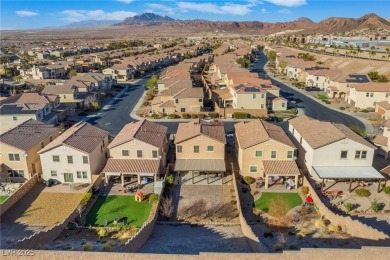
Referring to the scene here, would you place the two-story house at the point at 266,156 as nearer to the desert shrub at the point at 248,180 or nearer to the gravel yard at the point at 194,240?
the desert shrub at the point at 248,180

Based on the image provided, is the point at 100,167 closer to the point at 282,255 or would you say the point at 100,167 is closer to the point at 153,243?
the point at 153,243

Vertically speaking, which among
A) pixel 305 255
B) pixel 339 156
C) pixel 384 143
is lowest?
pixel 384 143

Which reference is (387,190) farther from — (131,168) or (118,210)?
(118,210)

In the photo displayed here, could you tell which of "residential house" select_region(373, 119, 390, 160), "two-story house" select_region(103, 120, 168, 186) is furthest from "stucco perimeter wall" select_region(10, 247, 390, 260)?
"residential house" select_region(373, 119, 390, 160)

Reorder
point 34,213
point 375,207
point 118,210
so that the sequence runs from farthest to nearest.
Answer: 1. point 118,210
2. point 34,213
3. point 375,207

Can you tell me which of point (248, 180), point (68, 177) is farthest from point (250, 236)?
point (68, 177)

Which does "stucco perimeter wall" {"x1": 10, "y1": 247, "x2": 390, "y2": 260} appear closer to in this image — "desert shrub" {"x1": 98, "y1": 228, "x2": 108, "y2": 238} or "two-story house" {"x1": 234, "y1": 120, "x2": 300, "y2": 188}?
"desert shrub" {"x1": 98, "y1": 228, "x2": 108, "y2": 238}
